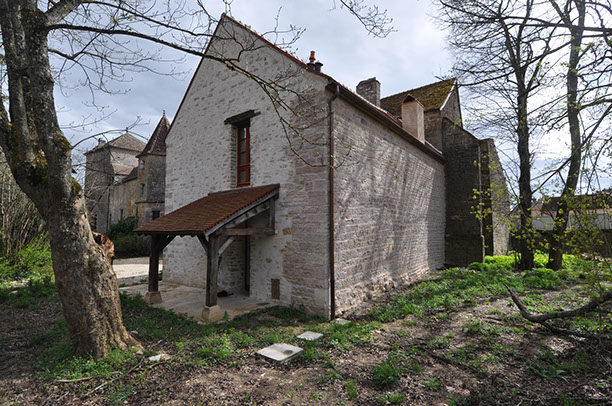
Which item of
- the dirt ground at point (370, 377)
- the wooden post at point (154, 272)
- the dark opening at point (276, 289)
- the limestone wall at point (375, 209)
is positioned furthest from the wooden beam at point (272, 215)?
the dirt ground at point (370, 377)

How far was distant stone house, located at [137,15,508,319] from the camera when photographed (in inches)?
243

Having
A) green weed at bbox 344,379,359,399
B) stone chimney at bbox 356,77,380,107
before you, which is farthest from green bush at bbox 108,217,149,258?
green weed at bbox 344,379,359,399

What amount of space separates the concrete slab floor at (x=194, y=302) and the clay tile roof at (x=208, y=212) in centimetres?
172

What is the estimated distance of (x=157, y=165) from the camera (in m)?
19.8

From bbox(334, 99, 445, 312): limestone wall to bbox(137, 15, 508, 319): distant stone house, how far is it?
4 cm

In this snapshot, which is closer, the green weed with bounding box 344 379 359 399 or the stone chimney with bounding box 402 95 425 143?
the green weed with bounding box 344 379 359 399

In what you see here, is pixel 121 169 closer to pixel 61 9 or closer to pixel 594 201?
pixel 61 9

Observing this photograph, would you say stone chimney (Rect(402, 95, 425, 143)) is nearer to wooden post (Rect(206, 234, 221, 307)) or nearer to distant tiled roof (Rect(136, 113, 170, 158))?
wooden post (Rect(206, 234, 221, 307))

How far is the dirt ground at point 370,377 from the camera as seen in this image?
128 inches

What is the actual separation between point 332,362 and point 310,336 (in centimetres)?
91

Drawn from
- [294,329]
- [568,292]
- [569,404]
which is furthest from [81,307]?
[568,292]

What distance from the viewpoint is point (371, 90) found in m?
12.2

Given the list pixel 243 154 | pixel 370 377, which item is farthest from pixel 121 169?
pixel 370 377

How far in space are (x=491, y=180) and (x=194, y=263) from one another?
12.0 metres
